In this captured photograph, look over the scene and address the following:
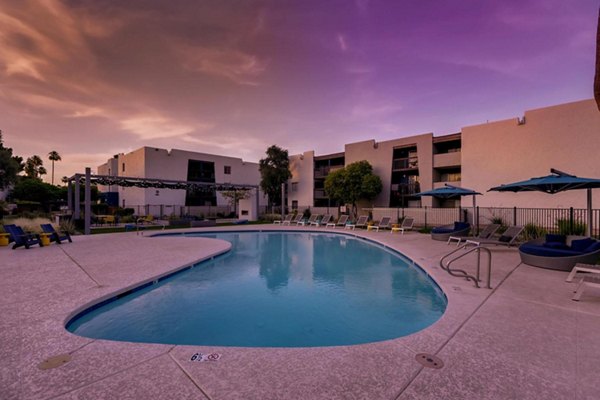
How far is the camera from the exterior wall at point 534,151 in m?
17.3

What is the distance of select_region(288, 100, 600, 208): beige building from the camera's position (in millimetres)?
17531

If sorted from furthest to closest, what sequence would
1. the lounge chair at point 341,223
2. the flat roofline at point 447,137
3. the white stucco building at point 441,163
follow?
1. the flat roofline at point 447,137
2. the lounge chair at point 341,223
3. the white stucco building at point 441,163

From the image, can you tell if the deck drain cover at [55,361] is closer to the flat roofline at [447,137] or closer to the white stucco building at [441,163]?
the white stucco building at [441,163]

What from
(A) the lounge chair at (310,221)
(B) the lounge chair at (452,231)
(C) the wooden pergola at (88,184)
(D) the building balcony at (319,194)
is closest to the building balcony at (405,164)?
(D) the building balcony at (319,194)

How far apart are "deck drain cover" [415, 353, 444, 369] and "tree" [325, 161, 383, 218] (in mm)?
24646

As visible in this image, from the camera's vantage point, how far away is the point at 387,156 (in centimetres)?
2855

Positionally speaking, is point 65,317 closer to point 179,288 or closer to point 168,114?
point 179,288

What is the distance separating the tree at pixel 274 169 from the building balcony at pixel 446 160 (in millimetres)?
17602

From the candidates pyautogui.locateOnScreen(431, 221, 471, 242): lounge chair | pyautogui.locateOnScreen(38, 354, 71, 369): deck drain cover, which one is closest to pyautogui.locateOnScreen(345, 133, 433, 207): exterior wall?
pyautogui.locateOnScreen(431, 221, 471, 242): lounge chair

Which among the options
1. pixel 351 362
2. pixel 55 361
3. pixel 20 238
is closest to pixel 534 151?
pixel 351 362

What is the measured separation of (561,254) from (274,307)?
7318mm

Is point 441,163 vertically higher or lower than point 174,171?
lower

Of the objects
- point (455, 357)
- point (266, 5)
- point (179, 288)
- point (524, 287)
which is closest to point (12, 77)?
point (266, 5)

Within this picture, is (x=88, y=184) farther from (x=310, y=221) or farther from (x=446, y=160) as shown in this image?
(x=446, y=160)
